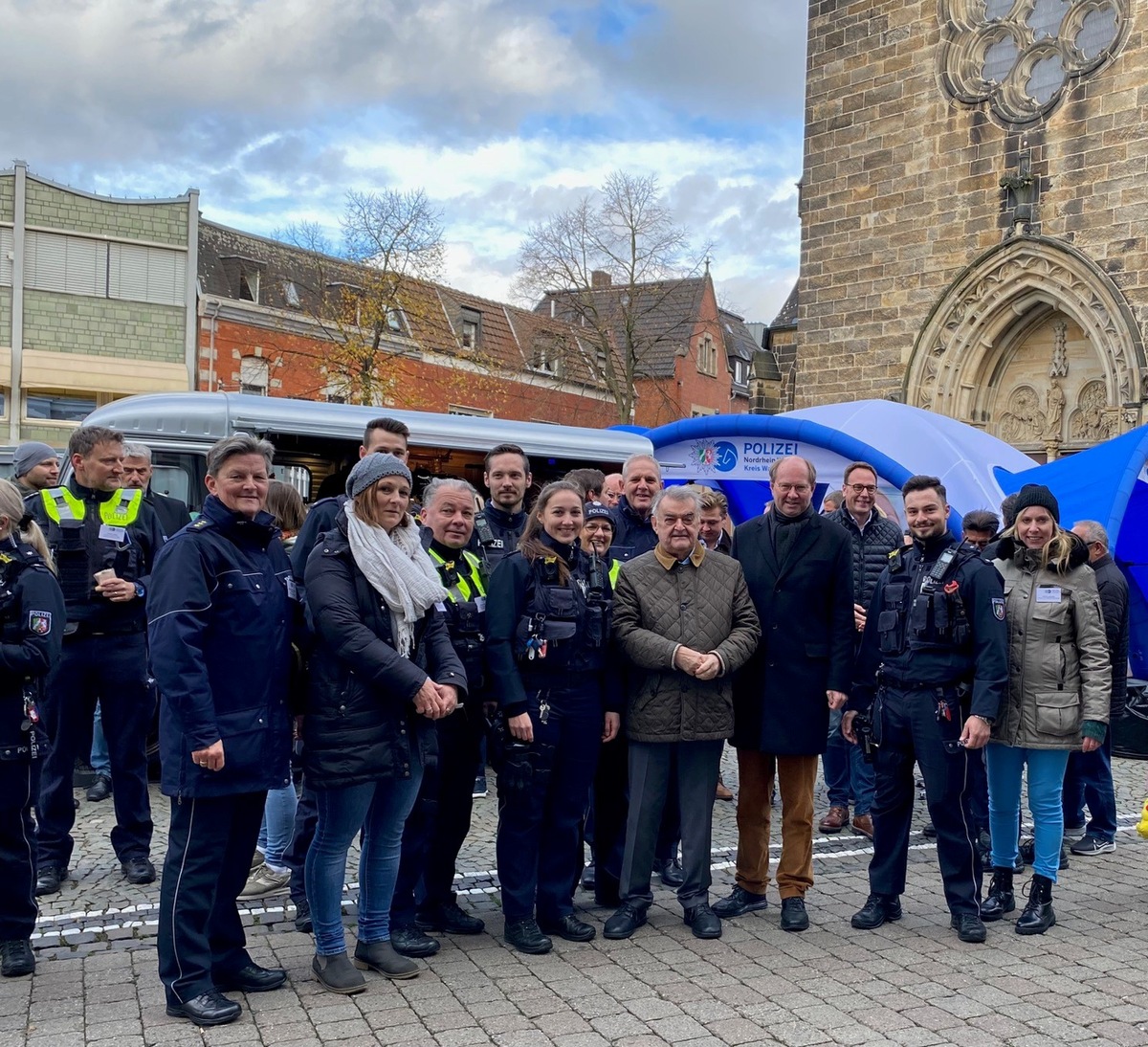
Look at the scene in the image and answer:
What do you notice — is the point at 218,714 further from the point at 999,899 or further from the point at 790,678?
the point at 999,899

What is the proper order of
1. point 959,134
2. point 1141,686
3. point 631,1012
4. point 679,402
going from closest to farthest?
1. point 631,1012
2. point 1141,686
3. point 959,134
4. point 679,402

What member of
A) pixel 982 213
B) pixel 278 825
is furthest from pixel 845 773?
pixel 982 213

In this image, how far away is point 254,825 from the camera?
434 cm

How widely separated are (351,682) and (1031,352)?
15476 millimetres

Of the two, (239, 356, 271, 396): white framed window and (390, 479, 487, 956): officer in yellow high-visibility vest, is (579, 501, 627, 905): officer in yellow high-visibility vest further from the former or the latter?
(239, 356, 271, 396): white framed window

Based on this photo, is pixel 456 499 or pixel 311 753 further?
pixel 456 499

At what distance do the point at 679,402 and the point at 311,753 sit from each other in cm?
3998

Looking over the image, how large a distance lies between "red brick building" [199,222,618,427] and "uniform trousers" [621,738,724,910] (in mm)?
20208

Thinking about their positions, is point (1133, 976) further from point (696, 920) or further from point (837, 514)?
point (837, 514)

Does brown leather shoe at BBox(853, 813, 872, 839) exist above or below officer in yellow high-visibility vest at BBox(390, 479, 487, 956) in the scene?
below

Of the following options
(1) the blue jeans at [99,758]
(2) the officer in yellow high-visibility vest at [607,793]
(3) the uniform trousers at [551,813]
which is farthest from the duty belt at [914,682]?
(1) the blue jeans at [99,758]

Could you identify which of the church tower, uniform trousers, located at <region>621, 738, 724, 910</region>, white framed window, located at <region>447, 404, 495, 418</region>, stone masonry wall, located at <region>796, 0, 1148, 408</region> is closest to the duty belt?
uniform trousers, located at <region>621, 738, 724, 910</region>

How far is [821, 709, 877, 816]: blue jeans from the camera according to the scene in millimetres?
7020

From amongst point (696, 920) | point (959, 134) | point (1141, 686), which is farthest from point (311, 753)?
point (959, 134)
